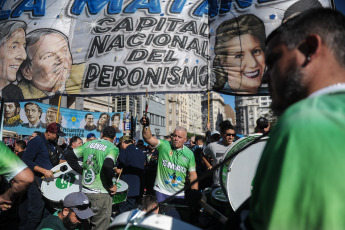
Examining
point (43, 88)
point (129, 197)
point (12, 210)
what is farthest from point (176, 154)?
point (43, 88)

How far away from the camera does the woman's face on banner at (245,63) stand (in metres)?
5.07

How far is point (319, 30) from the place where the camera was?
2.36ft

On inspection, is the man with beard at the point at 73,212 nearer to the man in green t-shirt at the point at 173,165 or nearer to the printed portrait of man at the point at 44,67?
the man in green t-shirt at the point at 173,165

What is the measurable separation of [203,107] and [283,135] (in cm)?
14699

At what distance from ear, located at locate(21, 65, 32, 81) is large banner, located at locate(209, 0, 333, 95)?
420 centimetres

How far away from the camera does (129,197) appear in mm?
5695

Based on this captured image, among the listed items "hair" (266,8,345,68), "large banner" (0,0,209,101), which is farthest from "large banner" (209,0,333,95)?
"hair" (266,8,345,68)

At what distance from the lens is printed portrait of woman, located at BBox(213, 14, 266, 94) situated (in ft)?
16.7

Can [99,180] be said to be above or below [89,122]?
below

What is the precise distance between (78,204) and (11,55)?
4360 millimetres

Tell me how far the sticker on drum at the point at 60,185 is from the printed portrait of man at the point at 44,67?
78.3 inches

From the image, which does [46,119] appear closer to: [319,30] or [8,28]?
[8,28]

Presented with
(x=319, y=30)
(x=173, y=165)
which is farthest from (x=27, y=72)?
(x=319, y=30)

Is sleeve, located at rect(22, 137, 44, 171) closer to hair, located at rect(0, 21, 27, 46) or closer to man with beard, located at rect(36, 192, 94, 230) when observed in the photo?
man with beard, located at rect(36, 192, 94, 230)
